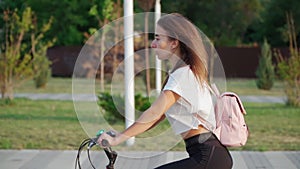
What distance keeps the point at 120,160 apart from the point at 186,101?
15.2 ft

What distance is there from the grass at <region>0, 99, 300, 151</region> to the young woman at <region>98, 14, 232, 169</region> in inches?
195

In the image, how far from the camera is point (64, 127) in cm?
1146

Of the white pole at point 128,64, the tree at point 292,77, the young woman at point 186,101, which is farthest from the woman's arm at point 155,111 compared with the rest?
the tree at point 292,77

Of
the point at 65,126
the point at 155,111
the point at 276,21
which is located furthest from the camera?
the point at 276,21

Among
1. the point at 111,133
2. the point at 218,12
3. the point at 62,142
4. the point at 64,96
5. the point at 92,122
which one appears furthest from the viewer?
the point at 218,12

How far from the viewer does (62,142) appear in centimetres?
962

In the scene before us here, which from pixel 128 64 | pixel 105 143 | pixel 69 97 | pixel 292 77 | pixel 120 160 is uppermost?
pixel 105 143

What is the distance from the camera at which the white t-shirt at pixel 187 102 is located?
356cm

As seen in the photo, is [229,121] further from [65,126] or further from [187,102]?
[65,126]

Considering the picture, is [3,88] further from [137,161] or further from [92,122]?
[92,122]

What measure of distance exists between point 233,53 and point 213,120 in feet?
87.5

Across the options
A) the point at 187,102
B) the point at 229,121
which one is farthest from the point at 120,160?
the point at 187,102

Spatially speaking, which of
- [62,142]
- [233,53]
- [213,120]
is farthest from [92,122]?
[233,53]

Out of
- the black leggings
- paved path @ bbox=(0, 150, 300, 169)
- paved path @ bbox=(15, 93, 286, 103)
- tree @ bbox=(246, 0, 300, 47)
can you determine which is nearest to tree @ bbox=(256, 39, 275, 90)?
paved path @ bbox=(15, 93, 286, 103)
